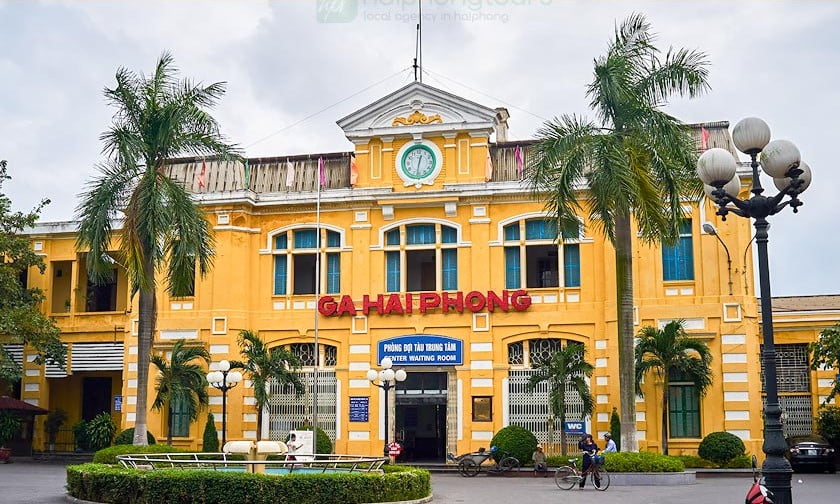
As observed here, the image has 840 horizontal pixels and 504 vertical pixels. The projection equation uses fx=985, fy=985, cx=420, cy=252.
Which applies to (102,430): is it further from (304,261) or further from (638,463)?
(638,463)

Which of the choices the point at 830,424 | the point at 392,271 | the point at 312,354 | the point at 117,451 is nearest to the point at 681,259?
the point at 830,424

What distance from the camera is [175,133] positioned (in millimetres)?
27125

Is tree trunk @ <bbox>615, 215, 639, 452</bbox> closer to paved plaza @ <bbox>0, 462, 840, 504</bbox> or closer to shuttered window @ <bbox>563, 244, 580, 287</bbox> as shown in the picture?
paved plaza @ <bbox>0, 462, 840, 504</bbox>

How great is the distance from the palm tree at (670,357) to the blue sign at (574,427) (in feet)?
8.03

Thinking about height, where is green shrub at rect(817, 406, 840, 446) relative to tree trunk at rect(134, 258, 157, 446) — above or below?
below

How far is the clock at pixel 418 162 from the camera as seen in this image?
117 ft

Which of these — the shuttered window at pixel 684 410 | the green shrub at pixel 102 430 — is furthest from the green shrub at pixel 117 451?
the shuttered window at pixel 684 410

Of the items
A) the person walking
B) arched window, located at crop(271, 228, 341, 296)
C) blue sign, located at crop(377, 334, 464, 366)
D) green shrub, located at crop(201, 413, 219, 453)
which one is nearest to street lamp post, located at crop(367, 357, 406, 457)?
blue sign, located at crop(377, 334, 464, 366)

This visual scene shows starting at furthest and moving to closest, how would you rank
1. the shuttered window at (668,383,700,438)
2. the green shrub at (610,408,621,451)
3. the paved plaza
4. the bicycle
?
the shuttered window at (668,383,700,438) → the green shrub at (610,408,621,451) → the bicycle → the paved plaza

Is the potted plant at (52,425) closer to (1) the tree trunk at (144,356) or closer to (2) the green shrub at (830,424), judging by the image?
(1) the tree trunk at (144,356)

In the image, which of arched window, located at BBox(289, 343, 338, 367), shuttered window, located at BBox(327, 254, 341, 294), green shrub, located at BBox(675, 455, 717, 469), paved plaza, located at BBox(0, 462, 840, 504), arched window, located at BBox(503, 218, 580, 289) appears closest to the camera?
paved plaza, located at BBox(0, 462, 840, 504)

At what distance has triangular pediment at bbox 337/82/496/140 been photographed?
3525 cm

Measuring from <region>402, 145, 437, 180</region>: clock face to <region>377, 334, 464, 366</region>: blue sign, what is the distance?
588 cm

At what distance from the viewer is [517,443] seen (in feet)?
104
